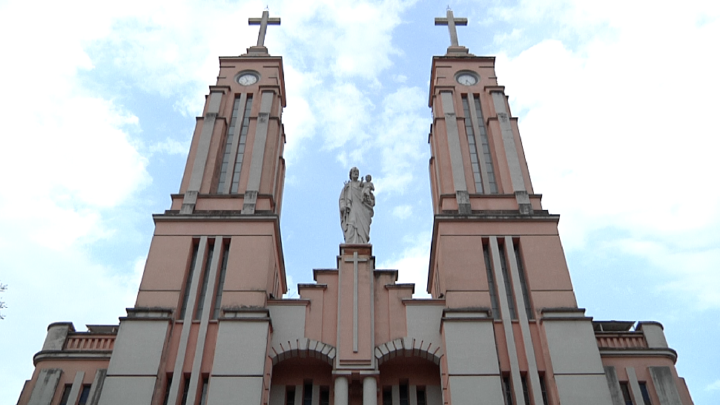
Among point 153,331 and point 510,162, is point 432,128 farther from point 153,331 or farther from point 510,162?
point 153,331

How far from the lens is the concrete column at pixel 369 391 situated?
1806 cm

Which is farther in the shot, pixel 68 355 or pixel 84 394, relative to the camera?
pixel 68 355

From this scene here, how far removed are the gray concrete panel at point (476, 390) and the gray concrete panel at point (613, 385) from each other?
304cm

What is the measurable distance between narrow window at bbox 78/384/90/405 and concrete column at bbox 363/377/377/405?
7351 millimetres

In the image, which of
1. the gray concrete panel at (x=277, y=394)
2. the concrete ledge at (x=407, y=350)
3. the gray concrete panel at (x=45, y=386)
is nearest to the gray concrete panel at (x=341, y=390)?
the concrete ledge at (x=407, y=350)

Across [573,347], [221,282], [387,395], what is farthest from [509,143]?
[221,282]

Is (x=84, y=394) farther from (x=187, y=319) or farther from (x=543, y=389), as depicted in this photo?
(x=543, y=389)

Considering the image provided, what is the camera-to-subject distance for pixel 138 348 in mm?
18391

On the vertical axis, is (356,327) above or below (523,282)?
below

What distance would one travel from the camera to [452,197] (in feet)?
73.5

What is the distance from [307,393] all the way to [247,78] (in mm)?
13212

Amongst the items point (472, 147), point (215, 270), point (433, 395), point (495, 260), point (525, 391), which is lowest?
point (525, 391)

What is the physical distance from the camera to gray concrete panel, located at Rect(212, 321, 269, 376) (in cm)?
1797

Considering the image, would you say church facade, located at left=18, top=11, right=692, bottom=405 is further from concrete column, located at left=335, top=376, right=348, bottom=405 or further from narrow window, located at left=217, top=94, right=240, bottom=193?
narrow window, located at left=217, top=94, right=240, bottom=193
